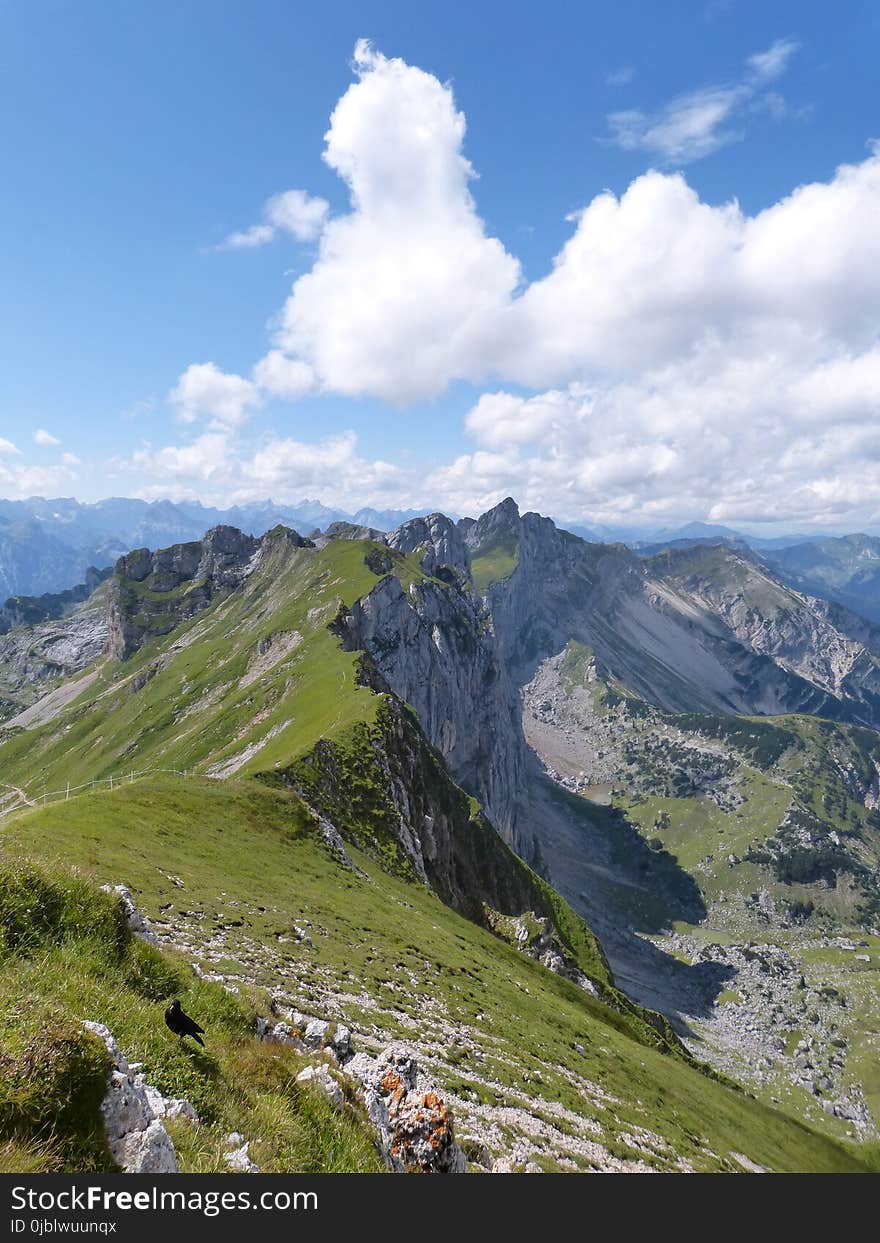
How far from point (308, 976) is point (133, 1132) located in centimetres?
2521

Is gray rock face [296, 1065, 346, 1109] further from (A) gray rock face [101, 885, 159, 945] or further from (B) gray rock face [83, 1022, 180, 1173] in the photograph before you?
(A) gray rock face [101, 885, 159, 945]

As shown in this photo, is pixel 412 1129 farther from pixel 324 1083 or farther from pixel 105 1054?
pixel 105 1054

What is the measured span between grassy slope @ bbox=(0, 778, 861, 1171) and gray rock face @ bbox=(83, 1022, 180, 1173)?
0.71 m

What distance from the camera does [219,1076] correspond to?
10336 millimetres

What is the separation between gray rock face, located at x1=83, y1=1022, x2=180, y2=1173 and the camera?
291 inches

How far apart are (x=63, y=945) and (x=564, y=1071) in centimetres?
3597

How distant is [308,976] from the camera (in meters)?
29.9

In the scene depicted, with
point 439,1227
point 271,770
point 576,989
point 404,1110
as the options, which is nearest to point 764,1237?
point 439,1227

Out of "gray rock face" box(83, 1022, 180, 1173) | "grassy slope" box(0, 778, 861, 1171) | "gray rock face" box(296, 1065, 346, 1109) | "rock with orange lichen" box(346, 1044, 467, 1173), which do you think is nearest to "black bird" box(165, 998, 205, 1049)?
"grassy slope" box(0, 778, 861, 1171)

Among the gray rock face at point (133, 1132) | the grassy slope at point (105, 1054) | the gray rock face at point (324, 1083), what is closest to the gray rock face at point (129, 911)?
the grassy slope at point (105, 1054)

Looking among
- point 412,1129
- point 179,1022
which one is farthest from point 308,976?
point 179,1022

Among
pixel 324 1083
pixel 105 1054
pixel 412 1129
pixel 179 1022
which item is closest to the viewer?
pixel 105 1054

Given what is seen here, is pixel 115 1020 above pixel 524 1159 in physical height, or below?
above

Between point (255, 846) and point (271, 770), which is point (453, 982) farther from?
point (271, 770)
